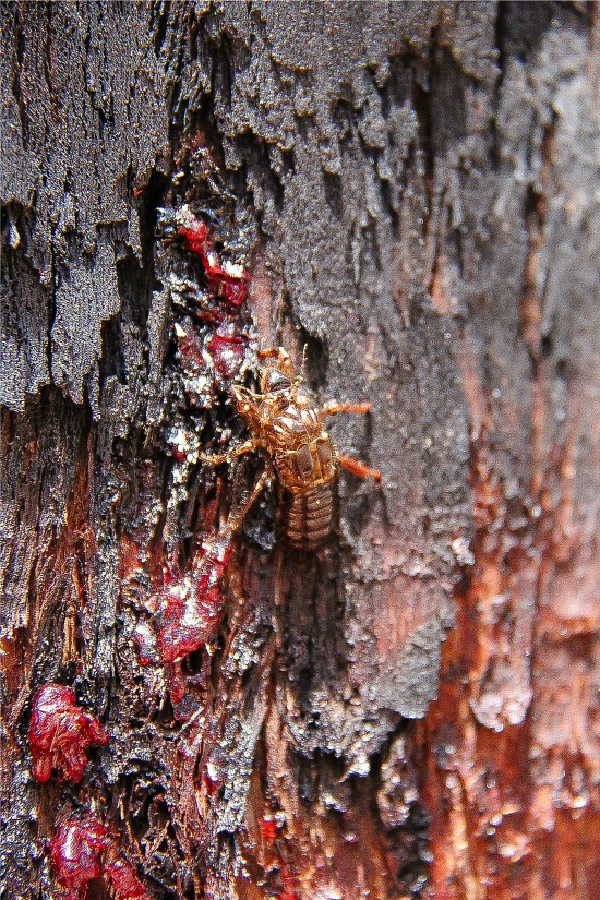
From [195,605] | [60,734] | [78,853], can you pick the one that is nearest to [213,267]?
[195,605]

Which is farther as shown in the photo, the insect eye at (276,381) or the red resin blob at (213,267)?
the insect eye at (276,381)

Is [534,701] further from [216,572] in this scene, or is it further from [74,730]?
[74,730]

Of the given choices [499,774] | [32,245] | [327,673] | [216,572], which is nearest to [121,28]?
[32,245]

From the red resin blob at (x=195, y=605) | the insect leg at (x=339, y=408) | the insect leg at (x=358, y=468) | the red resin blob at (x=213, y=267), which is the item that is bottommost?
the red resin blob at (x=195, y=605)

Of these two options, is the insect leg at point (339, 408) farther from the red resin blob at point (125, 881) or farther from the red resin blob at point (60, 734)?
the red resin blob at point (125, 881)

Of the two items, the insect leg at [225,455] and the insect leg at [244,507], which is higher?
the insect leg at [225,455]

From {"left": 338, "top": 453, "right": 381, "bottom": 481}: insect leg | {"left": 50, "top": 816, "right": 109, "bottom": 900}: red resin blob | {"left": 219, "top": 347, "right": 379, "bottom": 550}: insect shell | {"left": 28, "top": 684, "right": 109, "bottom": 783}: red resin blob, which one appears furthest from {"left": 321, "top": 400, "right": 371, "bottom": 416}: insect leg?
{"left": 50, "top": 816, "right": 109, "bottom": 900}: red resin blob

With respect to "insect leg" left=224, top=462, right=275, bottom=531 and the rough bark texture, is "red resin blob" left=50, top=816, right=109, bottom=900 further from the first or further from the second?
"insect leg" left=224, top=462, right=275, bottom=531

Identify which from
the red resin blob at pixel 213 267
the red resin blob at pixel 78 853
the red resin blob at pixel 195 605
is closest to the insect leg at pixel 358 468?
the red resin blob at pixel 195 605
